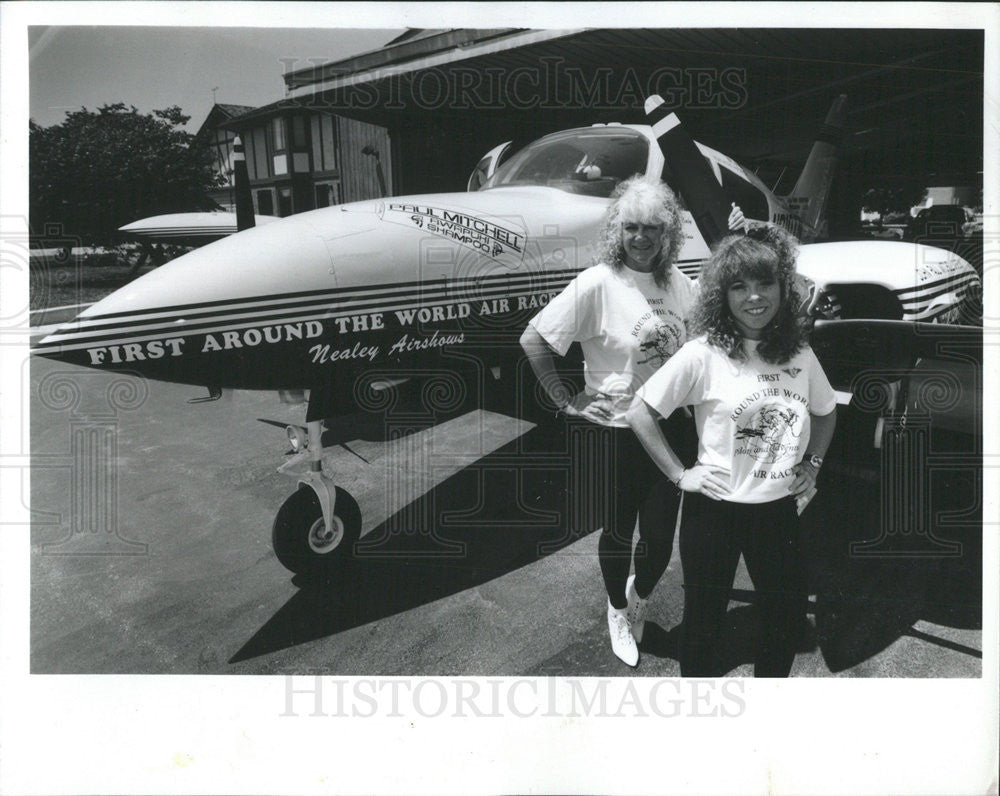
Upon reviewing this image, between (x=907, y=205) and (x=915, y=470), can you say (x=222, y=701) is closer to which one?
(x=915, y=470)

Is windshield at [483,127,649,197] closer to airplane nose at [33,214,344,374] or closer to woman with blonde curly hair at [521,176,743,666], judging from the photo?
woman with blonde curly hair at [521,176,743,666]

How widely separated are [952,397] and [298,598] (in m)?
3.20

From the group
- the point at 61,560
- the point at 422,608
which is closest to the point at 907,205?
the point at 422,608

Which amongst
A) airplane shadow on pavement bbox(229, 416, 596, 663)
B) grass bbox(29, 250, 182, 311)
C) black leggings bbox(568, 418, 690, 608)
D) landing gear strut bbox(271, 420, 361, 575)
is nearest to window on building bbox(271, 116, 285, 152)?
grass bbox(29, 250, 182, 311)

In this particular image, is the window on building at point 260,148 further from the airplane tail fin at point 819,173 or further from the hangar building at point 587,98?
the airplane tail fin at point 819,173

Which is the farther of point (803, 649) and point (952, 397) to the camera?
point (952, 397)

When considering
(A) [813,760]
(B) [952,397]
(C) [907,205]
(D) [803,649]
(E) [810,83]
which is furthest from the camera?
(C) [907,205]

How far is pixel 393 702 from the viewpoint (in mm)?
2293

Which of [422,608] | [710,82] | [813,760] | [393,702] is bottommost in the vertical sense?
[813,760]

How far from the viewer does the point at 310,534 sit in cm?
280

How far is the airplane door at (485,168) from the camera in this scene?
11.5ft

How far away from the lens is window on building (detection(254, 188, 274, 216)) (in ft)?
11.6

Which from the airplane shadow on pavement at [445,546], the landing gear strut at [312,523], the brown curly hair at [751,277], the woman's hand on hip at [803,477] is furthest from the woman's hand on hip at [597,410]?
the landing gear strut at [312,523]

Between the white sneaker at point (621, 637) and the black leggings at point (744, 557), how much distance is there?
62 centimetres
